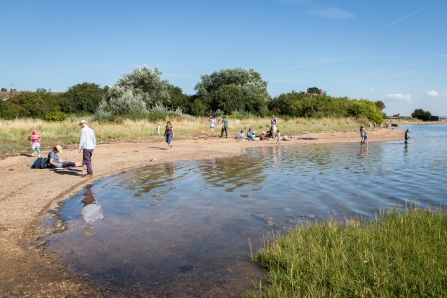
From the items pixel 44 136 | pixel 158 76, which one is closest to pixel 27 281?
pixel 44 136

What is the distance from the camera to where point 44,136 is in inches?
1041

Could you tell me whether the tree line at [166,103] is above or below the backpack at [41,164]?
above

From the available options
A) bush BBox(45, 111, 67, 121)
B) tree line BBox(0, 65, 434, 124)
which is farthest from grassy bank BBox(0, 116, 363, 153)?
bush BBox(45, 111, 67, 121)

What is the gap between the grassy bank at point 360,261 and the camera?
4.28 metres

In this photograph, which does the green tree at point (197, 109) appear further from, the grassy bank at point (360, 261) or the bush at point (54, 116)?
the grassy bank at point (360, 261)

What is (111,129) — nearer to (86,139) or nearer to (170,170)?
(170,170)

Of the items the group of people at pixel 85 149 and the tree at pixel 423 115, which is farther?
the tree at pixel 423 115

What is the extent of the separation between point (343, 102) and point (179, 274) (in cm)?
5341

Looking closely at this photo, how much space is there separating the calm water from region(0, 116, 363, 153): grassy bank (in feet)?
38.1

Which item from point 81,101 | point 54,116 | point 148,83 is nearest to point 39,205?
point 54,116

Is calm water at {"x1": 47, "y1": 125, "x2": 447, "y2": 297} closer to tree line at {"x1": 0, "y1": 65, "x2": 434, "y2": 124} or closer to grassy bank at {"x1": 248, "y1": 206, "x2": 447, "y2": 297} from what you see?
grassy bank at {"x1": 248, "y1": 206, "x2": 447, "y2": 297}

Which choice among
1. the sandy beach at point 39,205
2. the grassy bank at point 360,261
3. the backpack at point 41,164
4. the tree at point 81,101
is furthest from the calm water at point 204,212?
the tree at point 81,101

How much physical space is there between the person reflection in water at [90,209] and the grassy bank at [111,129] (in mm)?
12252

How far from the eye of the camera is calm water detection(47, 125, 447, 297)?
535cm
